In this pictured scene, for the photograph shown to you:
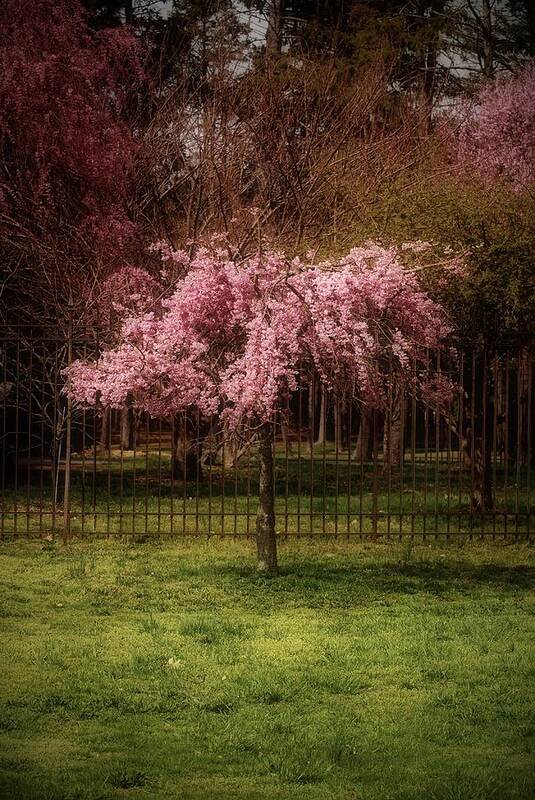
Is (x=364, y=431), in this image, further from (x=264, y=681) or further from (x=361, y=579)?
(x=264, y=681)

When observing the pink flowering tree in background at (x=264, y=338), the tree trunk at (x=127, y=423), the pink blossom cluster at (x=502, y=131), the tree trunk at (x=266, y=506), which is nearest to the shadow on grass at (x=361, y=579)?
the tree trunk at (x=266, y=506)

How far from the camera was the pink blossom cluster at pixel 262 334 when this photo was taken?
10.2 meters

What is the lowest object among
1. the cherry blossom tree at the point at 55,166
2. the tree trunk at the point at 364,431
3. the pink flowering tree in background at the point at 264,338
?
the tree trunk at the point at 364,431

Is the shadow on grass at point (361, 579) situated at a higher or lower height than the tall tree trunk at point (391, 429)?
lower

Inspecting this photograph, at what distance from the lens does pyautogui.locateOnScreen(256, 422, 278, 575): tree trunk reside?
10578mm

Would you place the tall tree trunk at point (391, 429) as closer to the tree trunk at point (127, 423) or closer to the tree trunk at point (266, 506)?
the tree trunk at point (266, 506)

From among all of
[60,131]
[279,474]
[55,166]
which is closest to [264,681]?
[55,166]

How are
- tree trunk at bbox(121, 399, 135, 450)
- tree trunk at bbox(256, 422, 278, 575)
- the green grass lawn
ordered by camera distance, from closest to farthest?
the green grass lawn, tree trunk at bbox(256, 422, 278, 575), tree trunk at bbox(121, 399, 135, 450)

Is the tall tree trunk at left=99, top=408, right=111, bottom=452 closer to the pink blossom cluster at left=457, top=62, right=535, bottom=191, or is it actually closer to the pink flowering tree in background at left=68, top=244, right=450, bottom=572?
the pink flowering tree in background at left=68, top=244, right=450, bottom=572

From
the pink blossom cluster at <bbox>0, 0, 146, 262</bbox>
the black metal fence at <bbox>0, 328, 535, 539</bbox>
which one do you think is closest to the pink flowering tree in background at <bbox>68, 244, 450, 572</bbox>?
the black metal fence at <bbox>0, 328, 535, 539</bbox>

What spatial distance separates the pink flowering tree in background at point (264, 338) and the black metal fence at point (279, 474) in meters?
0.41

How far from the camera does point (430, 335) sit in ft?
36.2

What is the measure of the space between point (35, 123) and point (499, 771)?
570 inches

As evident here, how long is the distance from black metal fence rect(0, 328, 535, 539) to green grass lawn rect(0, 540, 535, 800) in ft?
4.48
